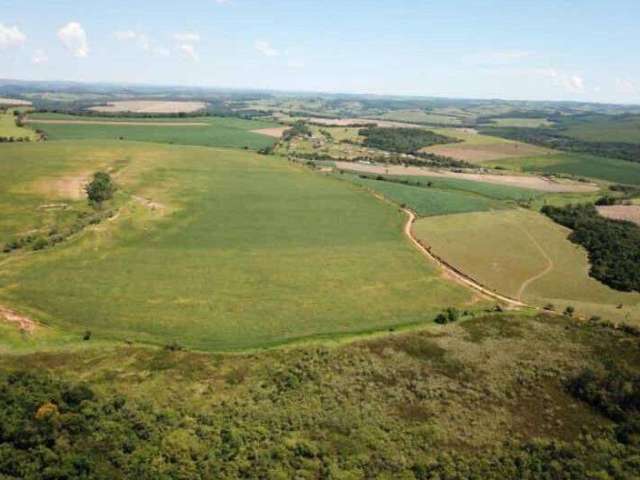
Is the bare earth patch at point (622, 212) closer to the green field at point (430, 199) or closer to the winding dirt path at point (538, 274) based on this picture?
the green field at point (430, 199)

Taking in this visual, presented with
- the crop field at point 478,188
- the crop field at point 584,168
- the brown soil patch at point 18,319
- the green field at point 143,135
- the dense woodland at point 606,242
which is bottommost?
the brown soil patch at point 18,319

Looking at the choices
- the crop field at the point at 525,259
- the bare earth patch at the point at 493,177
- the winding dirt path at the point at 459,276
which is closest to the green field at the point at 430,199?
the crop field at the point at 525,259

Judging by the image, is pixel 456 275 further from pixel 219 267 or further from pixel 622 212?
pixel 622 212

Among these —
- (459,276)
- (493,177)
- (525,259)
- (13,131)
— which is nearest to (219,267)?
(459,276)

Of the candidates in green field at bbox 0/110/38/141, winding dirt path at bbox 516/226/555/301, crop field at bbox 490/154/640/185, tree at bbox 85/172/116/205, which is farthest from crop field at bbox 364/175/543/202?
green field at bbox 0/110/38/141

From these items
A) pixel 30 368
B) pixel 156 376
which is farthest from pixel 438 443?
pixel 30 368

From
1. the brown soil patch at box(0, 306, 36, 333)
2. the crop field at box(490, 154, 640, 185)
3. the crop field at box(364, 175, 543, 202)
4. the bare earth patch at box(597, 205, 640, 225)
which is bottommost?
the brown soil patch at box(0, 306, 36, 333)

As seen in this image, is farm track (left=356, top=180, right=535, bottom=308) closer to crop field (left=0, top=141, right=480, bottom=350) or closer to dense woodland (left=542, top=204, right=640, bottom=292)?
crop field (left=0, top=141, right=480, bottom=350)
